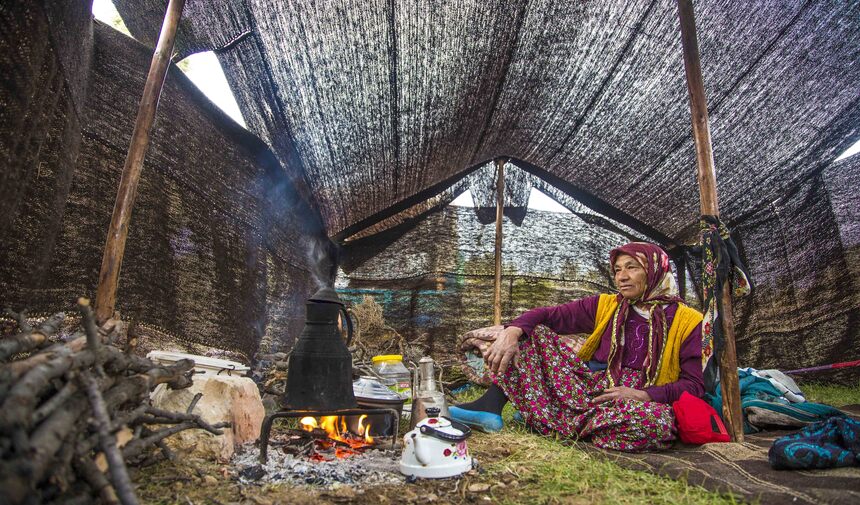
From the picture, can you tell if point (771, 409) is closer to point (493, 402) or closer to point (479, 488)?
point (493, 402)

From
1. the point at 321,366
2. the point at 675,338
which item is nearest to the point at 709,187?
the point at 675,338

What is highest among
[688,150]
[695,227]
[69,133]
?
[688,150]

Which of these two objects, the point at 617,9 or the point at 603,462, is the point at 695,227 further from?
the point at 603,462

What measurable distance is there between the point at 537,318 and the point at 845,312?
4.61 metres

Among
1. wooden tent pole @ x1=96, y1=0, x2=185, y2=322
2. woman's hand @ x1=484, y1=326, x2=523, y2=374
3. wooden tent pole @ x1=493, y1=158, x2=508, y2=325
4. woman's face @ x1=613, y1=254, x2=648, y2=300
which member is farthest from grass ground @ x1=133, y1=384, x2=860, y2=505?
wooden tent pole @ x1=493, y1=158, x2=508, y2=325

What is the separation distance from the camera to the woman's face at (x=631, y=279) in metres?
2.79

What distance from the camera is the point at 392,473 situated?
1874 millimetres

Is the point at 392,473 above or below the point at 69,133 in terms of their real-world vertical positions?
below

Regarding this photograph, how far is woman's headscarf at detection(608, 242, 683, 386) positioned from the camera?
8.80 ft

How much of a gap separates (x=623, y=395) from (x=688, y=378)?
0.46 m

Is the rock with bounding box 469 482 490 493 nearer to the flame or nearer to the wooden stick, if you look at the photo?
the flame

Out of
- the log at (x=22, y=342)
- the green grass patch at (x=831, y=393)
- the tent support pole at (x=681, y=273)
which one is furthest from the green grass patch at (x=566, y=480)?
the tent support pole at (x=681, y=273)

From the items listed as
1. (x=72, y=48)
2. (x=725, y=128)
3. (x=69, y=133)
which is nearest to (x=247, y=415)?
(x=69, y=133)

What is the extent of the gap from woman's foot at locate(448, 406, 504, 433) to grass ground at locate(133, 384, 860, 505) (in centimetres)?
69
